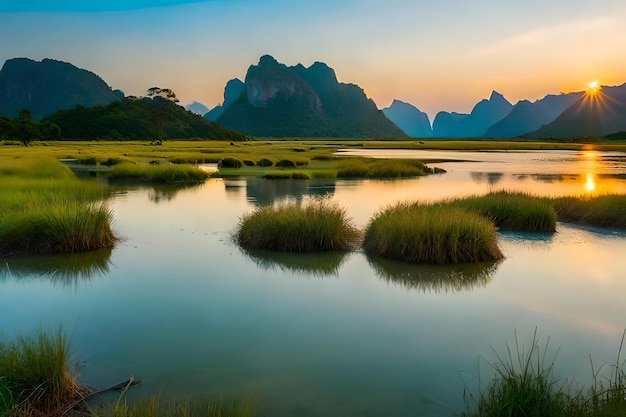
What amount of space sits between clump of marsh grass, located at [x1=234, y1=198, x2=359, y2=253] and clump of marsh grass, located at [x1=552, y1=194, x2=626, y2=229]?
7.96m

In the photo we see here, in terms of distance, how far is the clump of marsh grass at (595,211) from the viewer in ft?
52.1

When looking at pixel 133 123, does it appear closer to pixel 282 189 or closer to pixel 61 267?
A: pixel 282 189

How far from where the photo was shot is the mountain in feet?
354

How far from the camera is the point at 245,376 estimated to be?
5.82 meters

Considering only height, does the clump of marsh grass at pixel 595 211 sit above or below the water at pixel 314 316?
above

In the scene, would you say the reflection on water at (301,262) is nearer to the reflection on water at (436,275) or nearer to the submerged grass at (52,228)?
the reflection on water at (436,275)

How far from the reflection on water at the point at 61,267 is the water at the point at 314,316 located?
54 mm

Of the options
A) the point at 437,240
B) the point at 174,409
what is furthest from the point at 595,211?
the point at 174,409

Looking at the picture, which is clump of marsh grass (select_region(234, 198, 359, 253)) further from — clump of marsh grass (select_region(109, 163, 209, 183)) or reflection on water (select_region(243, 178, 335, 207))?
clump of marsh grass (select_region(109, 163, 209, 183))

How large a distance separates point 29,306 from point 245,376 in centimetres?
439

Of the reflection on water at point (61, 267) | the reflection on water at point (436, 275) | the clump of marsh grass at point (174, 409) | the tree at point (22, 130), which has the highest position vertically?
the tree at point (22, 130)

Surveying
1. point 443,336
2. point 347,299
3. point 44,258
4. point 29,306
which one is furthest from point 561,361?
point 44,258

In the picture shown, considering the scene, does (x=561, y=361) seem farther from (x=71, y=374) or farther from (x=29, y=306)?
(x=29, y=306)

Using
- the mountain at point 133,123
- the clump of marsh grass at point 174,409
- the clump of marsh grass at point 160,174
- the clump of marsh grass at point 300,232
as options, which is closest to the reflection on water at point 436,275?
the clump of marsh grass at point 300,232
